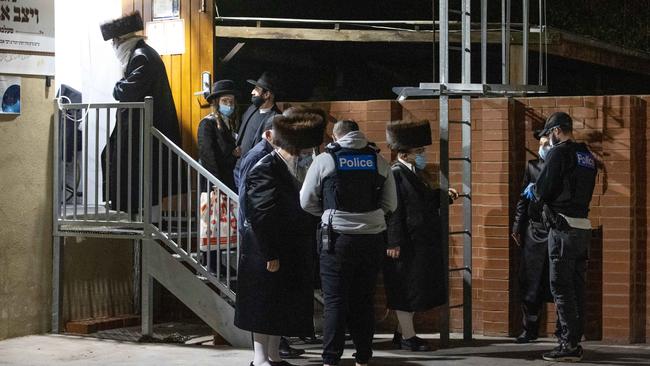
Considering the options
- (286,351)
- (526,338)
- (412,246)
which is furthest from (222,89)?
(526,338)

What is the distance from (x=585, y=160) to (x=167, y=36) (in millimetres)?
4211

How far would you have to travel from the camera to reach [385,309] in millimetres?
10359

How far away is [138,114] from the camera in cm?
Result: 1053

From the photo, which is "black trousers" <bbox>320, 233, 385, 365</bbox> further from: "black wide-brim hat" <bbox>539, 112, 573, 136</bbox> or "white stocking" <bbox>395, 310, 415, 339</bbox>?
"black wide-brim hat" <bbox>539, 112, 573, 136</bbox>

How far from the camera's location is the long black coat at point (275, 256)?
780cm

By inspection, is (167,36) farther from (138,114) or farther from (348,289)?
(348,289)

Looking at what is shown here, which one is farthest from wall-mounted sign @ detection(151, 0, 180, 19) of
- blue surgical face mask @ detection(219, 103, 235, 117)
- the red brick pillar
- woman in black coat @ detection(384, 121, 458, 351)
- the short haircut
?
the short haircut

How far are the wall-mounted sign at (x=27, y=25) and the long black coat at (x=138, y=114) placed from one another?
93 centimetres

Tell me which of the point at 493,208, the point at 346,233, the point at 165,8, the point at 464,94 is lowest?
the point at 346,233

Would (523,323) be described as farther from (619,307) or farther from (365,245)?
(365,245)

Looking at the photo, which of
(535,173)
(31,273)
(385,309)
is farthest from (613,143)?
(31,273)

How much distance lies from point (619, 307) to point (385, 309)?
2047 mm

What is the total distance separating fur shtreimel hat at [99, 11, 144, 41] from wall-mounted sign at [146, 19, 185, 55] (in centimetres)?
12

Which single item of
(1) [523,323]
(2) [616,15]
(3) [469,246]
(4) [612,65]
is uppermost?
(2) [616,15]
